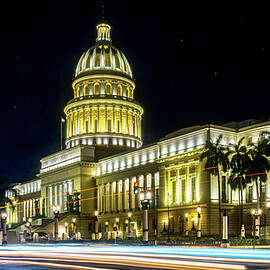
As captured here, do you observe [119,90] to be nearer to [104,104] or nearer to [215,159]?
[104,104]

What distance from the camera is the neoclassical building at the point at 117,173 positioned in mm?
81625

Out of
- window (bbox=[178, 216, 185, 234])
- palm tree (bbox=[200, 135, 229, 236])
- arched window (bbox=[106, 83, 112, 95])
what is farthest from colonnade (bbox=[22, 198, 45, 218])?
palm tree (bbox=[200, 135, 229, 236])

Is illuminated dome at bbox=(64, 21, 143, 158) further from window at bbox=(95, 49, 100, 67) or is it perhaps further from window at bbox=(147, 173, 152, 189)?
window at bbox=(147, 173, 152, 189)

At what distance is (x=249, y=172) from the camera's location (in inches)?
2694

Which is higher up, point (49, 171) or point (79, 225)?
point (49, 171)

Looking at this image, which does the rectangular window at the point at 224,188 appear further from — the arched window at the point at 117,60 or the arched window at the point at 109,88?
the arched window at the point at 117,60

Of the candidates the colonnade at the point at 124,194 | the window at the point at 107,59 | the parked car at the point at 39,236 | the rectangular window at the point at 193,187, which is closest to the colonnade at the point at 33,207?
the colonnade at the point at 124,194

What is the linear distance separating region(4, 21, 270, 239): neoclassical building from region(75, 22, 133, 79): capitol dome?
0.87 feet

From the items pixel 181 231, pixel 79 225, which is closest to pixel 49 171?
pixel 79 225

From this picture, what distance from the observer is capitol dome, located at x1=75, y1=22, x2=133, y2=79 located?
132 m

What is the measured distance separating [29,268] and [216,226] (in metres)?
58.4

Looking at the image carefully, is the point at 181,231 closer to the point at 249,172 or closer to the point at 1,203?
the point at 249,172

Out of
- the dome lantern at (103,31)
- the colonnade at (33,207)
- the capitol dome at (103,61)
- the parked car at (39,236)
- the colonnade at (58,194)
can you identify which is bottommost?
the parked car at (39,236)

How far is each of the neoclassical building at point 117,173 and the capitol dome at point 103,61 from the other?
0.87 ft
